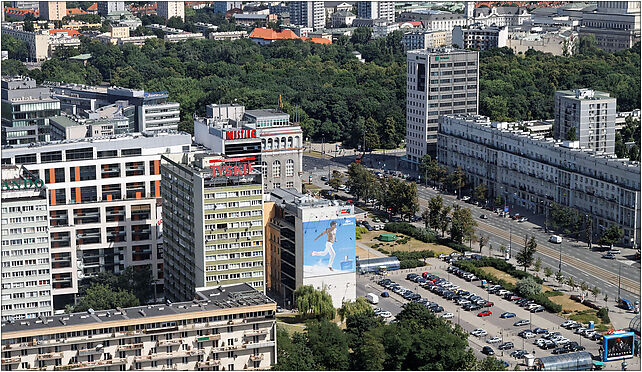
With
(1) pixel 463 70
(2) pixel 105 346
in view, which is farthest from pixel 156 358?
(1) pixel 463 70

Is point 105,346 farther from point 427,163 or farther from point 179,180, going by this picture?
point 427,163

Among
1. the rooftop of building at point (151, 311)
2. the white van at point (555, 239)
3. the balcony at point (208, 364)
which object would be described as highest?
the rooftop of building at point (151, 311)

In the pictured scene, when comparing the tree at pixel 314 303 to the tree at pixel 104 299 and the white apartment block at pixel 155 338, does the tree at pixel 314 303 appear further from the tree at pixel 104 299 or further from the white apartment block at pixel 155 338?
the tree at pixel 104 299

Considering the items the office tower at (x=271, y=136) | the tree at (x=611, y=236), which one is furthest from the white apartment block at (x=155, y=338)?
the tree at (x=611, y=236)

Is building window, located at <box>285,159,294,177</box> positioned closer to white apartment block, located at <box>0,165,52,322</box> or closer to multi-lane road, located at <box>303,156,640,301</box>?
multi-lane road, located at <box>303,156,640,301</box>

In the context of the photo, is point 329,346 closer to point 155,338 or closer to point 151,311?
point 155,338

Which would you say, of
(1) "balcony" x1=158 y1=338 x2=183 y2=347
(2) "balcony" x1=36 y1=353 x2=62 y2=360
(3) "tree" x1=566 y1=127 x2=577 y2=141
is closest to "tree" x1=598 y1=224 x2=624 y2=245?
(3) "tree" x1=566 y1=127 x2=577 y2=141

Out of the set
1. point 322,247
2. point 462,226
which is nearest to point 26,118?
point 462,226
